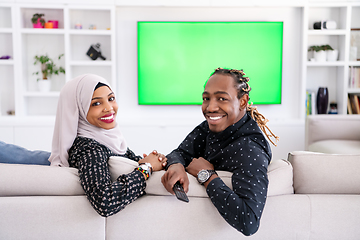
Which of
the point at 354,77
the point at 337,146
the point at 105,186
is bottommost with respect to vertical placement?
the point at 337,146

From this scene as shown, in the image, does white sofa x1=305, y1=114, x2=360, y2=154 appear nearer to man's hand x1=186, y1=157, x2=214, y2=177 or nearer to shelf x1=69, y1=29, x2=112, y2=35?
man's hand x1=186, y1=157, x2=214, y2=177

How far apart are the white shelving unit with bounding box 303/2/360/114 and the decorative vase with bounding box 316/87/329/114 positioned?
0.21 m

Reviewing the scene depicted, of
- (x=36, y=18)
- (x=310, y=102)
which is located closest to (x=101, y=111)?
(x=36, y=18)

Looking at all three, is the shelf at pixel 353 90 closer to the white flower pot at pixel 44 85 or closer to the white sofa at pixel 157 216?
the white sofa at pixel 157 216

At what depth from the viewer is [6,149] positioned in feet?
5.11

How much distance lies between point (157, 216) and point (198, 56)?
3.36m

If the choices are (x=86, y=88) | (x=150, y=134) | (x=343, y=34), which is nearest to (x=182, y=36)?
(x=150, y=134)

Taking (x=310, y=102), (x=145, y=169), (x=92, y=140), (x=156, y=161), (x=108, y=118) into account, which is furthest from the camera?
(x=310, y=102)

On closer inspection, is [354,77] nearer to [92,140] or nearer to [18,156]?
[92,140]

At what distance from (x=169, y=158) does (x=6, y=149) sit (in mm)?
771

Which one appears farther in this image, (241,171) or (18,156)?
(18,156)

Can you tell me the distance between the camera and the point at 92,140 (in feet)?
4.81

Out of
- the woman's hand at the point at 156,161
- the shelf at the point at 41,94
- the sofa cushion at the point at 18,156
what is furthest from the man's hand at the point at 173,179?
the shelf at the point at 41,94

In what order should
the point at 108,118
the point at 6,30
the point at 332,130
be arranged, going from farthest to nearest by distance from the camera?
1. the point at 6,30
2. the point at 332,130
3. the point at 108,118
